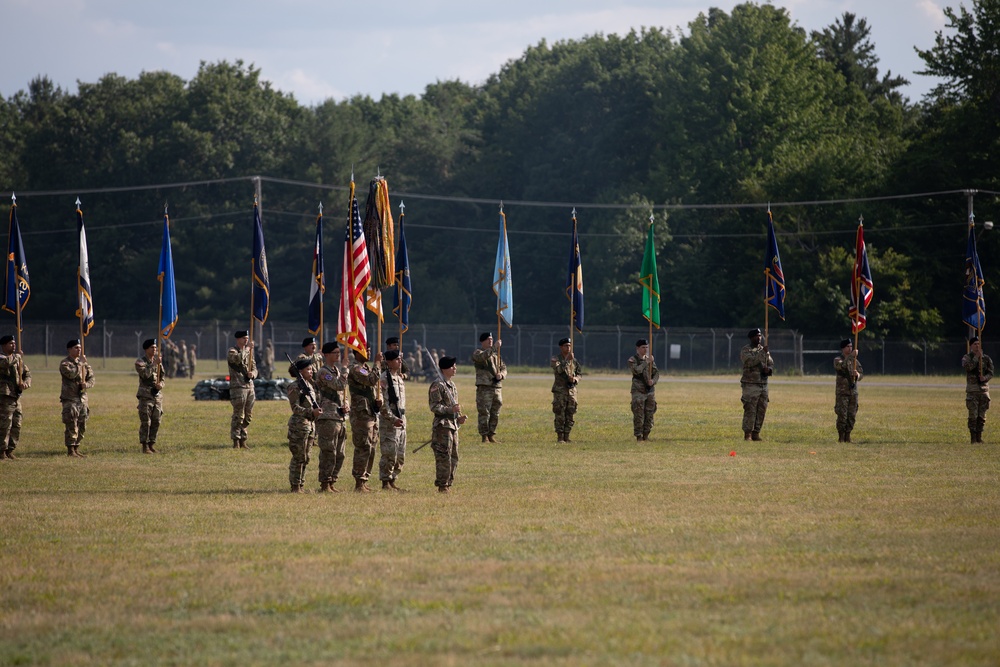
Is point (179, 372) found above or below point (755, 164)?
below

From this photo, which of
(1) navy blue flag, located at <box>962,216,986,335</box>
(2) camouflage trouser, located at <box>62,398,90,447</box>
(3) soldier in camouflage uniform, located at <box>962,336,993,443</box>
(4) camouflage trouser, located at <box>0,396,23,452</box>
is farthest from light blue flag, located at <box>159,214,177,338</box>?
(1) navy blue flag, located at <box>962,216,986,335</box>

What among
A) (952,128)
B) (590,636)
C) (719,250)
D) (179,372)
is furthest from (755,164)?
(590,636)

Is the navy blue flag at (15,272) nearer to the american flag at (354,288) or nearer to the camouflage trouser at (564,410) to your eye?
the american flag at (354,288)

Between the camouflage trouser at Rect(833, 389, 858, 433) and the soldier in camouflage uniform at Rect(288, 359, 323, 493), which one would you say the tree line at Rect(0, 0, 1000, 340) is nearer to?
the camouflage trouser at Rect(833, 389, 858, 433)

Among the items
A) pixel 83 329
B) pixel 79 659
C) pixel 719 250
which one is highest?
pixel 719 250

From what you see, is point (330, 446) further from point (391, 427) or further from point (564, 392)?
point (564, 392)

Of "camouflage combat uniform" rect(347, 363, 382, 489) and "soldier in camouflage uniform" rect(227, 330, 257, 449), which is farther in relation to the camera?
"soldier in camouflage uniform" rect(227, 330, 257, 449)

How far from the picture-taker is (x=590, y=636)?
9.25 meters

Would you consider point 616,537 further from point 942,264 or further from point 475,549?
point 942,264

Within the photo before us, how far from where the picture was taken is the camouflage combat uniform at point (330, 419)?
58.9 feet

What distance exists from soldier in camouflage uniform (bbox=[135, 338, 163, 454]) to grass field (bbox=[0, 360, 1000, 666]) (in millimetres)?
654

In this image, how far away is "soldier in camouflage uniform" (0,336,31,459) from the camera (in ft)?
75.7

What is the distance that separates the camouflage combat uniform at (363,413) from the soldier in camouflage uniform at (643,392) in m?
9.68

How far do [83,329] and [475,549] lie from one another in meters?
15.6
